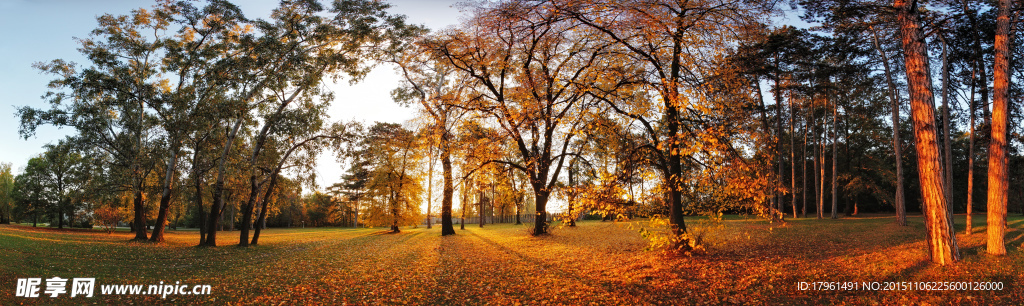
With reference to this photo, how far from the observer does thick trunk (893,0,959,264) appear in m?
8.44

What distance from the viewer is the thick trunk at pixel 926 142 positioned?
8.44 meters

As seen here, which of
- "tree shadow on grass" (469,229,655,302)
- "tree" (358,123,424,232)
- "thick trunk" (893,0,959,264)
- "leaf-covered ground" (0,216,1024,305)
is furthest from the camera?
"tree" (358,123,424,232)

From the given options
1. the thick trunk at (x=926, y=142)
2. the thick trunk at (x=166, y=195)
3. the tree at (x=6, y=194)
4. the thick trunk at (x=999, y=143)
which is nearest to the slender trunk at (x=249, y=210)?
the thick trunk at (x=166, y=195)

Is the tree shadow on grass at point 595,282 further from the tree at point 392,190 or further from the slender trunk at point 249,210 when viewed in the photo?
the tree at point 392,190

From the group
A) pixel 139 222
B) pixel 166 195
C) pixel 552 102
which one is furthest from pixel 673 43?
pixel 139 222

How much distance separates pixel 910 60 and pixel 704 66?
405 centimetres

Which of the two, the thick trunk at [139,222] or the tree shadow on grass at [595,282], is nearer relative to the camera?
the tree shadow on grass at [595,282]

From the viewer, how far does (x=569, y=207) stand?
10555 mm

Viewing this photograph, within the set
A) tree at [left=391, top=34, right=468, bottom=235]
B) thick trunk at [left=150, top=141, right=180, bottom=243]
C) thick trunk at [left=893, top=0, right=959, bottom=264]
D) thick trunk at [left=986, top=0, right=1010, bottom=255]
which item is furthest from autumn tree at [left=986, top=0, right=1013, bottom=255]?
thick trunk at [left=150, top=141, right=180, bottom=243]

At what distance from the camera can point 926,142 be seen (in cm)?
864

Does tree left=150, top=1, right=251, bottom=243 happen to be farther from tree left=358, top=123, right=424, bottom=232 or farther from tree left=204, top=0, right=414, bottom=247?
tree left=358, top=123, right=424, bottom=232

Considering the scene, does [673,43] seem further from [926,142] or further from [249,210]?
[249,210]

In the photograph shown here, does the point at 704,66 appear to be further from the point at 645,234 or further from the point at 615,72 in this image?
the point at 645,234

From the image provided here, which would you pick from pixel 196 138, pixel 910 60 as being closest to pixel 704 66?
pixel 910 60
